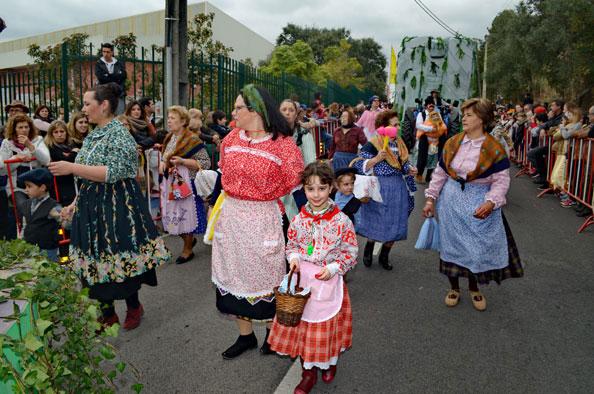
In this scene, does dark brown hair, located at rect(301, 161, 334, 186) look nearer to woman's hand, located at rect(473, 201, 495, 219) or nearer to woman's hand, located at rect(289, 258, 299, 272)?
woman's hand, located at rect(289, 258, 299, 272)

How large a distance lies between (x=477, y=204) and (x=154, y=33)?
3936 centimetres

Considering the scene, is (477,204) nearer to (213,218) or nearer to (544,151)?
(213,218)

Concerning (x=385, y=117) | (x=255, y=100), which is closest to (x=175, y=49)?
(x=385, y=117)

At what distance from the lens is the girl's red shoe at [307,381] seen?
3.14 m

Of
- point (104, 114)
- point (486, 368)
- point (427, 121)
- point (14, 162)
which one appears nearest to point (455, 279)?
point (486, 368)

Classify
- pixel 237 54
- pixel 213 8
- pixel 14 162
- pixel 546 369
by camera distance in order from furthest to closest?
pixel 237 54 < pixel 213 8 < pixel 14 162 < pixel 546 369

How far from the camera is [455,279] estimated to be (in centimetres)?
468

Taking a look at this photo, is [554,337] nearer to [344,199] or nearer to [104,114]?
[344,199]

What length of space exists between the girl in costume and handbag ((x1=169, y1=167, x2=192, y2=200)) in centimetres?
300

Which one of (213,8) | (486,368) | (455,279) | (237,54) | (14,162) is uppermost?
(213,8)

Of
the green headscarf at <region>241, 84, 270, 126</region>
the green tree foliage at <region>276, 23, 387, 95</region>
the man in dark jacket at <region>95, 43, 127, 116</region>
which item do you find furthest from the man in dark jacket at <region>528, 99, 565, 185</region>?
the green tree foliage at <region>276, 23, 387, 95</region>

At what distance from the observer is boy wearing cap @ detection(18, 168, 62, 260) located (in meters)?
4.77

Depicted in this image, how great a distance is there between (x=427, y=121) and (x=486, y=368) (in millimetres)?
8520

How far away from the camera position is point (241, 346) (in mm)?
3705
